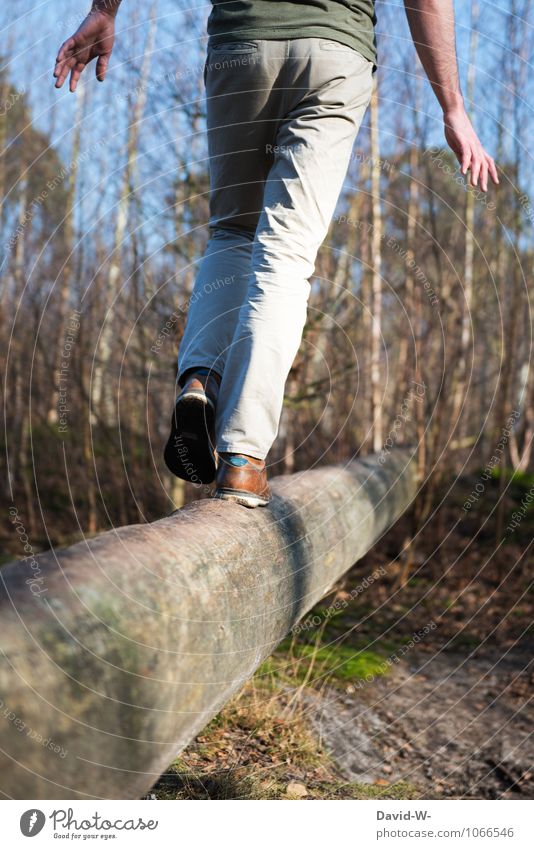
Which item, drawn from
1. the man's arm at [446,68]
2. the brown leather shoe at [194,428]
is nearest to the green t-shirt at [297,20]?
the man's arm at [446,68]

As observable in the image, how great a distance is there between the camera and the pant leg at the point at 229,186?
2.34 metres

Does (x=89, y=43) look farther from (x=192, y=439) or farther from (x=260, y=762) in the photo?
(x=260, y=762)

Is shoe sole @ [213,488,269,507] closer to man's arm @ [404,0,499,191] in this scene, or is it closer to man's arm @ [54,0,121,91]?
man's arm @ [404,0,499,191]

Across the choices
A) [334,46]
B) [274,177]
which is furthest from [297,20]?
[274,177]

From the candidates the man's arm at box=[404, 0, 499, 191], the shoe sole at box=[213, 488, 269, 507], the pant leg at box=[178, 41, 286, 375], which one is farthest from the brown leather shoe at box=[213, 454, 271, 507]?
the man's arm at box=[404, 0, 499, 191]

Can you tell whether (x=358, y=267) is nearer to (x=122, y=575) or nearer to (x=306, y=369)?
(x=306, y=369)

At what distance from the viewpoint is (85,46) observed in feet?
8.22

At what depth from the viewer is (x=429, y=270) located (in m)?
6.75

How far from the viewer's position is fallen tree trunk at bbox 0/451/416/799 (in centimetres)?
107

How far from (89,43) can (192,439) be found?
130 cm

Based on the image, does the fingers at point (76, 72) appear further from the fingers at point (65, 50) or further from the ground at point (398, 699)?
the ground at point (398, 699)

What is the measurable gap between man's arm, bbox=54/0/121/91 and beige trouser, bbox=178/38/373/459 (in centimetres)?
36

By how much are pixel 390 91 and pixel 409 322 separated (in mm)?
1651
